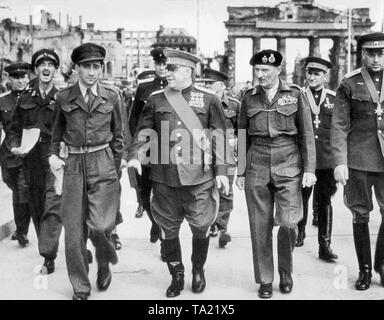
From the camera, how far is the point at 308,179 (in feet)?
17.7

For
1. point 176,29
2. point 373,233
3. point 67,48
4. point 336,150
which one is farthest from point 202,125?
point 176,29

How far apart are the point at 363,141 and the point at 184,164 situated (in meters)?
1.67

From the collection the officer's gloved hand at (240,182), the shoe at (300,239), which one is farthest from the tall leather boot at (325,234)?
the officer's gloved hand at (240,182)

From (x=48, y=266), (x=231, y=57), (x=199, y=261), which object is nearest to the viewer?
(x=199, y=261)

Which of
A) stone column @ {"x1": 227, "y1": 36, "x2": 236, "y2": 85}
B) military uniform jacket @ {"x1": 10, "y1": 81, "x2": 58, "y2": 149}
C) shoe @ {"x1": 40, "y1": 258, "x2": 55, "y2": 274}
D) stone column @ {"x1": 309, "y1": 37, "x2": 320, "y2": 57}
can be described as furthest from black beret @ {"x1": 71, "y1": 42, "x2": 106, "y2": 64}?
stone column @ {"x1": 309, "y1": 37, "x2": 320, "y2": 57}

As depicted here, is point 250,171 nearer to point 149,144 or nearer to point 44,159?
point 149,144

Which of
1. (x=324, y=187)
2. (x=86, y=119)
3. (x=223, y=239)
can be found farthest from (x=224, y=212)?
(x=86, y=119)

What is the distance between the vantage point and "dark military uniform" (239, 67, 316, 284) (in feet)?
17.9

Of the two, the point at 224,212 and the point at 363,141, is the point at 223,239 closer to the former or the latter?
the point at 224,212

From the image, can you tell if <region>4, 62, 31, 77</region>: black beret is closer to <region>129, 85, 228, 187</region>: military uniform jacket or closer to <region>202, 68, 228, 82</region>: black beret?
<region>202, 68, 228, 82</region>: black beret

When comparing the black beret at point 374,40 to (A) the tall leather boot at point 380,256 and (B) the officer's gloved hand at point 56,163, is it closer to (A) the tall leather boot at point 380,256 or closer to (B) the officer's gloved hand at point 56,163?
(A) the tall leather boot at point 380,256

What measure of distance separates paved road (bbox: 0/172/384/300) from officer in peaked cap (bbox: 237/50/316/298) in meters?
0.35

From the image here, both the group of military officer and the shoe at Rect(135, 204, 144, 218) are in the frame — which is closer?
the group of military officer

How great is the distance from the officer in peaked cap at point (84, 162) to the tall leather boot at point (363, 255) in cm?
223
